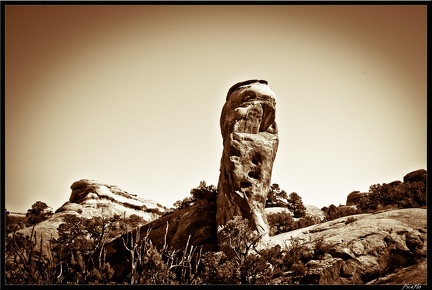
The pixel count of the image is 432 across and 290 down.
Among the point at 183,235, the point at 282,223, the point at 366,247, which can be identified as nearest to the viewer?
the point at 366,247

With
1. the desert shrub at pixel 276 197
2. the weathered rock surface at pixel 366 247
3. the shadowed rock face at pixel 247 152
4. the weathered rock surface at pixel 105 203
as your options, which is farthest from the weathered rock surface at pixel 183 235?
the weathered rock surface at pixel 105 203

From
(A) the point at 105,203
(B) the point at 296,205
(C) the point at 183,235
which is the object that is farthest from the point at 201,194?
(A) the point at 105,203

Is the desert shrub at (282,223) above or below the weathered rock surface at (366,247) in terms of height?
above

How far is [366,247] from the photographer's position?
22547 millimetres

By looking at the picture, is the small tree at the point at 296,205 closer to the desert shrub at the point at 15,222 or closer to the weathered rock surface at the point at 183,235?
the weathered rock surface at the point at 183,235

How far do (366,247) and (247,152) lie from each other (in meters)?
9.13

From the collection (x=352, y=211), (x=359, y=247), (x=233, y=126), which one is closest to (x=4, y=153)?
→ (x=233, y=126)

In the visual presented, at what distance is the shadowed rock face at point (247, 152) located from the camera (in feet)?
88.4

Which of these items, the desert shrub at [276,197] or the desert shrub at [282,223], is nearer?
the desert shrub at [282,223]

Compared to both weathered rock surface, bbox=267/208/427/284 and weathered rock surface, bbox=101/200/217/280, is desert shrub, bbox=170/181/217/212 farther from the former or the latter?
weathered rock surface, bbox=267/208/427/284

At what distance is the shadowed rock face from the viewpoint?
27.0 meters

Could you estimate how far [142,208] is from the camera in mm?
50625

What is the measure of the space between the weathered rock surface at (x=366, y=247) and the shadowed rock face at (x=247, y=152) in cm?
311

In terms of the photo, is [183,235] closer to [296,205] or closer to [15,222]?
[296,205]
